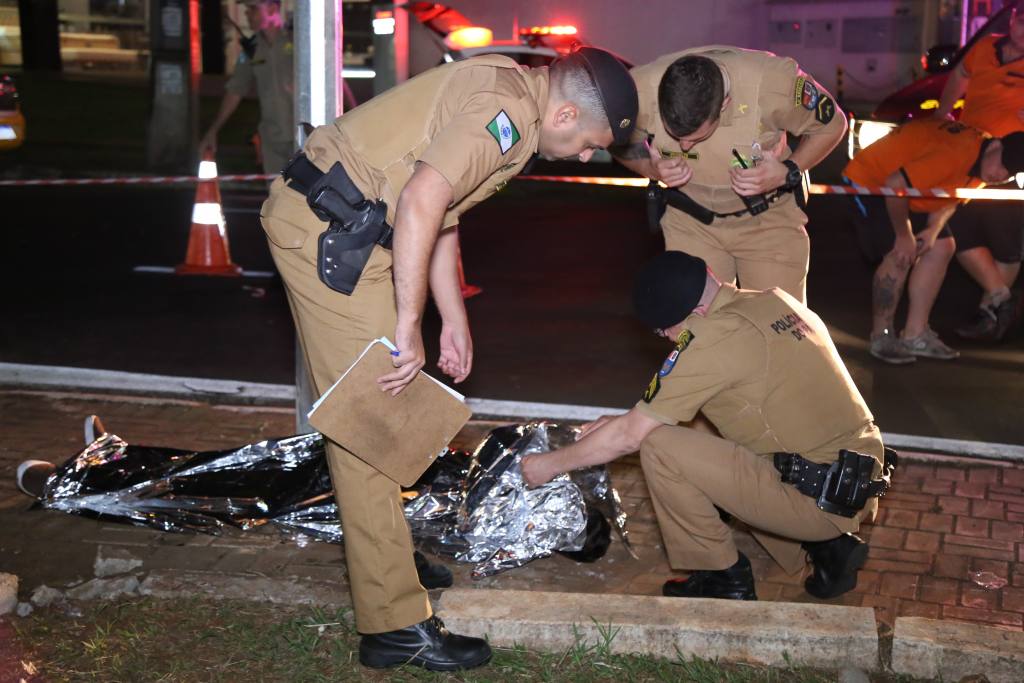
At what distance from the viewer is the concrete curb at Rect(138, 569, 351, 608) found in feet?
13.5

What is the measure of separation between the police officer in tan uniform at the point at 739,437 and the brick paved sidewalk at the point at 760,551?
0.29m

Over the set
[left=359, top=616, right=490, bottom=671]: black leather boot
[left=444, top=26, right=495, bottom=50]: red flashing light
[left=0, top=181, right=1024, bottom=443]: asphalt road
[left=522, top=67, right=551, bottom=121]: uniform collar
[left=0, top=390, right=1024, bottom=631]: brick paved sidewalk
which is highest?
[left=522, top=67, right=551, bottom=121]: uniform collar

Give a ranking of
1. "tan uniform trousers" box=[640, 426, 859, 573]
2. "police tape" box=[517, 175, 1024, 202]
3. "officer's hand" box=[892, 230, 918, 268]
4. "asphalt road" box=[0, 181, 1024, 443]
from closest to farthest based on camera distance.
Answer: "tan uniform trousers" box=[640, 426, 859, 573], "police tape" box=[517, 175, 1024, 202], "asphalt road" box=[0, 181, 1024, 443], "officer's hand" box=[892, 230, 918, 268]

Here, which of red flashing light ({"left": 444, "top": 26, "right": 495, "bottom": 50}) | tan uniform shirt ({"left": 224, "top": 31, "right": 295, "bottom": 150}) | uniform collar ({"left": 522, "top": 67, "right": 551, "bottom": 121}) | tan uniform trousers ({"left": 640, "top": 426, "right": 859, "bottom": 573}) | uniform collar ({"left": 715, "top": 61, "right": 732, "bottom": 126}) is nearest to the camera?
uniform collar ({"left": 522, "top": 67, "right": 551, "bottom": 121})

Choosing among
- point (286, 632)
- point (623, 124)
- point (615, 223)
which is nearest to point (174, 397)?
point (286, 632)

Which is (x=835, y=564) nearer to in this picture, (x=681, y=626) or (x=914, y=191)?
(x=681, y=626)

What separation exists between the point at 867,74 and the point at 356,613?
2367 centimetres

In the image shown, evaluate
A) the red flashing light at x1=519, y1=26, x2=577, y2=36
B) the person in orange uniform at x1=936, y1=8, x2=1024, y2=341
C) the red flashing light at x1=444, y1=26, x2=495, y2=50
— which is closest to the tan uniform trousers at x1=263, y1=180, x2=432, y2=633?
the person in orange uniform at x1=936, y1=8, x2=1024, y2=341

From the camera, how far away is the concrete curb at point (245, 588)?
4.13m

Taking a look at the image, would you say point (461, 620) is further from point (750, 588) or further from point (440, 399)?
point (750, 588)

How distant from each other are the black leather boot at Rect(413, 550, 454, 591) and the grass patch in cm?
34

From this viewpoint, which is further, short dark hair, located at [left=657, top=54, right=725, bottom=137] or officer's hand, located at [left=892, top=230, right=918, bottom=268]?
officer's hand, located at [left=892, top=230, right=918, bottom=268]

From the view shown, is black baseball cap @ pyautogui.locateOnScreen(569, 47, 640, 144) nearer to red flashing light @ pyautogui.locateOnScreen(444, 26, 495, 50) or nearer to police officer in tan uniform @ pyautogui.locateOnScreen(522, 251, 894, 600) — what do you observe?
police officer in tan uniform @ pyautogui.locateOnScreen(522, 251, 894, 600)

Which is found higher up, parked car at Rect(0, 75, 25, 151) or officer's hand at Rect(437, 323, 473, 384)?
officer's hand at Rect(437, 323, 473, 384)
